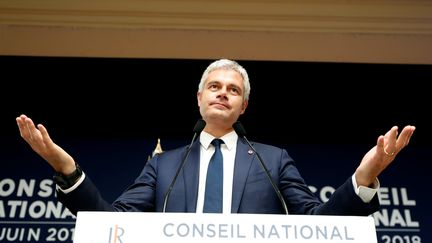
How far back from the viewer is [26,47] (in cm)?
321

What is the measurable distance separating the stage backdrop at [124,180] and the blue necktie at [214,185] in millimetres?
1400

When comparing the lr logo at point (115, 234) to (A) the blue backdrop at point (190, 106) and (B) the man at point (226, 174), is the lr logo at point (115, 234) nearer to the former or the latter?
(B) the man at point (226, 174)

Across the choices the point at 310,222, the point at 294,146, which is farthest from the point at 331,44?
the point at 310,222

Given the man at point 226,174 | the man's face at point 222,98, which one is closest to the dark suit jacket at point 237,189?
the man at point 226,174

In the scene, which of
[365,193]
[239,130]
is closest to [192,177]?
[239,130]

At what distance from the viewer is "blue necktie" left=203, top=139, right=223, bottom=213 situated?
1.35 m

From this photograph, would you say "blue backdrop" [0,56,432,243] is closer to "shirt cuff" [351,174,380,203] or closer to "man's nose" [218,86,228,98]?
"man's nose" [218,86,228,98]

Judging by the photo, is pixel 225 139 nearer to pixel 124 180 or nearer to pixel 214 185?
pixel 214 185

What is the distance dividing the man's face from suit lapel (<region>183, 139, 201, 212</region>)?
125 millimetres

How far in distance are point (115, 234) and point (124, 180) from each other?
1900mm

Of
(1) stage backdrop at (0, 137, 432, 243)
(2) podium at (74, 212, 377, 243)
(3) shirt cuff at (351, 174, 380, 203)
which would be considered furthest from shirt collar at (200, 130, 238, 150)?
(1) stage backdrop at (0, 137, 432, 243)

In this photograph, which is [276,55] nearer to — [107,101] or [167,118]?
→ [167,118]

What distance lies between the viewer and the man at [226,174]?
47.0 inches

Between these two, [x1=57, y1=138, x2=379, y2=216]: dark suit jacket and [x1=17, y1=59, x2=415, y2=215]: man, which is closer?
[x1=17, y1=59, x2=415, y2=215]: man
